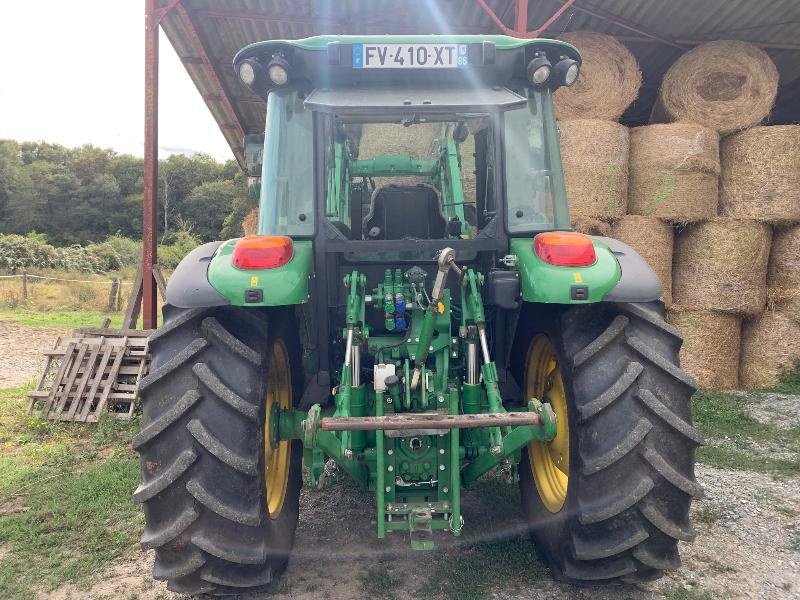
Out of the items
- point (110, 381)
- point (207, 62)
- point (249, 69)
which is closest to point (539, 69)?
point (249, 69)

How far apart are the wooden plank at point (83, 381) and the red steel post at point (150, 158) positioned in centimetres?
74

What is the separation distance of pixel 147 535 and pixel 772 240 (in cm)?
651

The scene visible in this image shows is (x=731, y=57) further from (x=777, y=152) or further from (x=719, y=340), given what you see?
(x=719, y=340)

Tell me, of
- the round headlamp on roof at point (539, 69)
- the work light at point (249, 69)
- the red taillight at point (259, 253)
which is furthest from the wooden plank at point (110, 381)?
the round headlamp on roof at point (539, 69)

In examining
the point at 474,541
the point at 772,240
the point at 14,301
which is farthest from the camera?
the point at 14,301

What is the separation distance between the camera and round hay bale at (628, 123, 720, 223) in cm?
584

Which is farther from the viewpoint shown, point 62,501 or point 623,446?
point 62,501

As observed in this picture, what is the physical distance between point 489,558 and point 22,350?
337 inches

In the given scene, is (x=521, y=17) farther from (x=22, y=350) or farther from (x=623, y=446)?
(x=22, y=350)

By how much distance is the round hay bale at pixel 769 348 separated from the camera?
20.2ft

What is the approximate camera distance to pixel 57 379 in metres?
5.38

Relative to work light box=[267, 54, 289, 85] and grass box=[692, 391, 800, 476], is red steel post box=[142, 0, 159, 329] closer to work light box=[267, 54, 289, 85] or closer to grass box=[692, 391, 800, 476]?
work light box=[267, 54, 289, 85]

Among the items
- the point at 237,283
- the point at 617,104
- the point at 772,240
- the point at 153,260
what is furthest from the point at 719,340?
the point at 153,260

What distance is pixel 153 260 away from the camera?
633 cm
